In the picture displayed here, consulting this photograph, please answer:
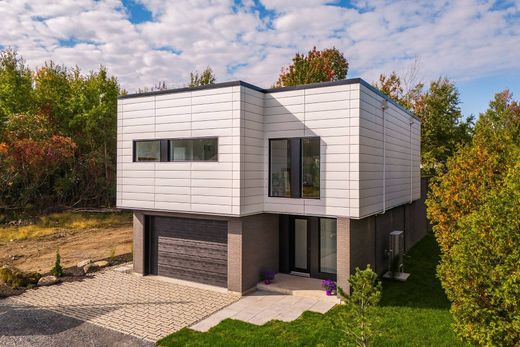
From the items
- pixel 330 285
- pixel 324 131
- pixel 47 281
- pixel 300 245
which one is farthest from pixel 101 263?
pixel 324 131

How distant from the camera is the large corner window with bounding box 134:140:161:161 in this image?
13.7 metres

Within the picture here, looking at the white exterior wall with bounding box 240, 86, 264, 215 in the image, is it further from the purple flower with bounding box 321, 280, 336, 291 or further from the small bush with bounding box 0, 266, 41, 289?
the small bush with bounding box 0, 266, 41, 289

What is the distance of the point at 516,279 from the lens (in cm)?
537

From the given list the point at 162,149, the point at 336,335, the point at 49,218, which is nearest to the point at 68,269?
the point at 162,149

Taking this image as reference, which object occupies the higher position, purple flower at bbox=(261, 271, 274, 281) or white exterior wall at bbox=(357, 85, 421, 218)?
white exterior wall at bbox=(357, 85, 421, 218)

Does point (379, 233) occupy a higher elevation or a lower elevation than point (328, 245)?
higher

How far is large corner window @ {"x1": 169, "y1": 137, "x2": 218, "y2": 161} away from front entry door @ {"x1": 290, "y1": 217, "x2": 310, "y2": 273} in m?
4.18

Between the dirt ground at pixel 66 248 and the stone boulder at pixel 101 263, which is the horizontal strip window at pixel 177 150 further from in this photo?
the dirt ground at pixel 66 248

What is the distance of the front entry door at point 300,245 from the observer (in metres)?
13.9

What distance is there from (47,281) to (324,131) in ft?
37.4

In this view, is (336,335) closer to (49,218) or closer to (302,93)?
(302,93)

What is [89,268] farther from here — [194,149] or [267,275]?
[267,275]

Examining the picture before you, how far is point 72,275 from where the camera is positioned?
14.6 metres

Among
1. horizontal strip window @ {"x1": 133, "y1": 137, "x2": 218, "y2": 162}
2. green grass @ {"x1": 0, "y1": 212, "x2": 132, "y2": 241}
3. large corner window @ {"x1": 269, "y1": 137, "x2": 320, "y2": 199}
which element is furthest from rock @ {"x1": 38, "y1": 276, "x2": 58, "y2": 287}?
green grass @ {"x1": 0, "y1": 212, "x2": 132, "y2": 241}
